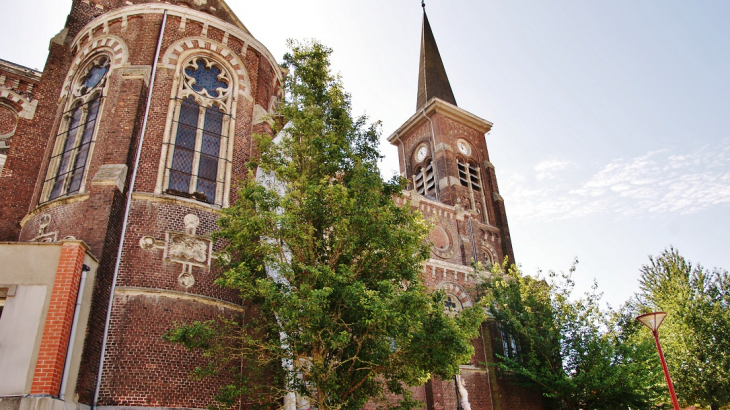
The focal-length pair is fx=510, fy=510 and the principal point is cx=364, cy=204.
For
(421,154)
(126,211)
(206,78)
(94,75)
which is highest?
(421,154)

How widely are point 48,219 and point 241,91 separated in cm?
678

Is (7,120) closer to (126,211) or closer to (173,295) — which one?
(126,211)

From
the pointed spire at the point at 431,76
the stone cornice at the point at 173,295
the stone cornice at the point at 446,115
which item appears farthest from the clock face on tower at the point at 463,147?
the stone cornice at the point at 173,295

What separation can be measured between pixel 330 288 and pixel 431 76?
32.7 metres

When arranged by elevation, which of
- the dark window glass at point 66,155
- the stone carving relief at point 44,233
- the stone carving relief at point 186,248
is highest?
the dark window glass at point 66,155

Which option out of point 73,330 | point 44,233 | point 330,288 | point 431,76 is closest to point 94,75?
point 44,233

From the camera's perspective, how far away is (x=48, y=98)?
639 inches

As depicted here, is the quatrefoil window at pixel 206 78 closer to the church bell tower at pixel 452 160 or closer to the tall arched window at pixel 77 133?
the tall arched window at pixel 77 133

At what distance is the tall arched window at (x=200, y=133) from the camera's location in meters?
14.5

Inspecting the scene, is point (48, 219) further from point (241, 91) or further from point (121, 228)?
point (241, 91)

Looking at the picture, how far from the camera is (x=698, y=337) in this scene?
21.7 meters

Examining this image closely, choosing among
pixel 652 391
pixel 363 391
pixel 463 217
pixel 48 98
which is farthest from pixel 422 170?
pixel 363 391

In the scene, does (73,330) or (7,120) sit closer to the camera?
(73,330)

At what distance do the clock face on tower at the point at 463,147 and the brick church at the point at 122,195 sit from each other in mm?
16636
